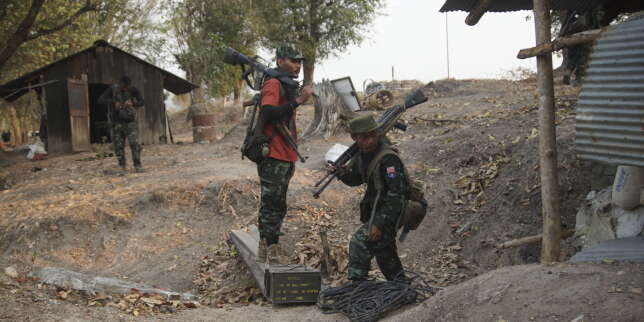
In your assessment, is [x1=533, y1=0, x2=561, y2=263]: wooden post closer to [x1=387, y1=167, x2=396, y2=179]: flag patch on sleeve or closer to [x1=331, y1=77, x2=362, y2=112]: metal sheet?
[x1=387, y1=167, x2=396, y2=179]: flag patch on sleeve

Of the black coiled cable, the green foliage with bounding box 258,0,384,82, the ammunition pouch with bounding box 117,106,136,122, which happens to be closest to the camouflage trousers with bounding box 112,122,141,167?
the ammunition pouch with bounding box 117,106,136,122

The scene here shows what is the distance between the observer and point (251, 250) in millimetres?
6121

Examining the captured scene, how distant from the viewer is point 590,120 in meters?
4.03

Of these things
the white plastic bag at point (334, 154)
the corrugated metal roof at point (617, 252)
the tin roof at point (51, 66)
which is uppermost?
the tin roof at point (51, 66)

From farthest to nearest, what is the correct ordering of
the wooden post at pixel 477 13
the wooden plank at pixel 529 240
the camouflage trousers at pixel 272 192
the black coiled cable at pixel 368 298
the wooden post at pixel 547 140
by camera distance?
the wooden post at pixel 477 13 → the camouflage trousers at pixel 272 192 → the wooden plank at pixel 529 240 → the wooden post at pixel 547 140 → the black coiled cable at pixel 368 298

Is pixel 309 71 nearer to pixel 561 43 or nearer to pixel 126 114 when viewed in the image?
pixel 126 114

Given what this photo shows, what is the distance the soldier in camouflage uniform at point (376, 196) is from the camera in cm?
460

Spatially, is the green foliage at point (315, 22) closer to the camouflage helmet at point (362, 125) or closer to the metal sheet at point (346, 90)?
the metal sheet at point (346, 90)

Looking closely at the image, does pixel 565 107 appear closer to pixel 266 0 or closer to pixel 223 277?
pixel 223 277

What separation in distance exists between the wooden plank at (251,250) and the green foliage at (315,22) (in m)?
18.5

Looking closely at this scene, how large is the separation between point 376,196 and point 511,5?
416 cm

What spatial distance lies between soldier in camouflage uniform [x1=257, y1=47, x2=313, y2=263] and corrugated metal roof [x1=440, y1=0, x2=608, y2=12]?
2.60 metres

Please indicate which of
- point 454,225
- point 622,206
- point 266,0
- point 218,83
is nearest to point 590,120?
point 622,206

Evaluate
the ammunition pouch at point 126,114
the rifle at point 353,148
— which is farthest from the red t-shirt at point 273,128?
the ammunition pouch at point 126,114
